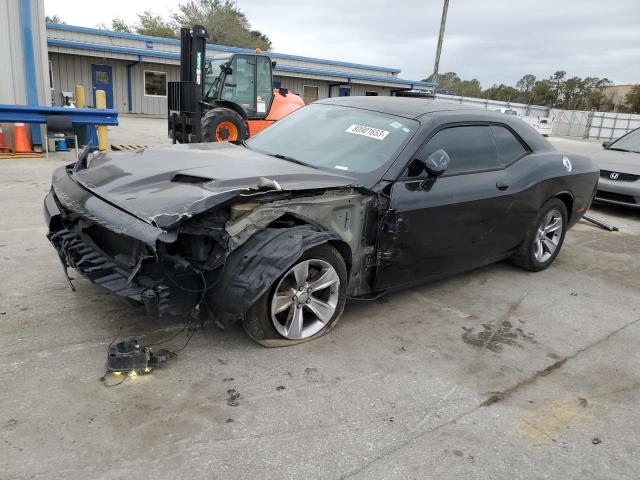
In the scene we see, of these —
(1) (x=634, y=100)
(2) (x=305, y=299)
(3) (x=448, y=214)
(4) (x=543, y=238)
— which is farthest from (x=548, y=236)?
(1) (x=634, y=100)

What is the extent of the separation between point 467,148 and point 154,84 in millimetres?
25707

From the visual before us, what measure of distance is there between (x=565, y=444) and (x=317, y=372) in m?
1.41

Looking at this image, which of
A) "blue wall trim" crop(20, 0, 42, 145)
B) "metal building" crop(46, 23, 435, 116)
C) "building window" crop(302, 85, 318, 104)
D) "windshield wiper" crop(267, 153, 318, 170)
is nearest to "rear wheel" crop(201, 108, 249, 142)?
"blue wall trim" crop(20, 0, 42, 145)

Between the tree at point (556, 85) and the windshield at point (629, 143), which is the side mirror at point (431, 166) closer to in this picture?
the windshield at point (629, 143)

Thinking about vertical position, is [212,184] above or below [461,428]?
above

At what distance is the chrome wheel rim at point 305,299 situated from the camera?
330 cm

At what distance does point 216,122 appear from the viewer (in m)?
11.0

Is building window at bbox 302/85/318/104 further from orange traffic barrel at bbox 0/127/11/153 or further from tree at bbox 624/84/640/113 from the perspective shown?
tree at bbox 624/84/640/113

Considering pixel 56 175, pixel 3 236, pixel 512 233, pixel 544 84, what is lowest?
pixel 3 236

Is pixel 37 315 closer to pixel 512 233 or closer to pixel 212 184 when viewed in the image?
pixel 212 184

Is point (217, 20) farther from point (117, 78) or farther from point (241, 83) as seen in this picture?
point (241, 83)

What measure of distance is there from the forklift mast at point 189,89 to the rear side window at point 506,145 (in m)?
7.27

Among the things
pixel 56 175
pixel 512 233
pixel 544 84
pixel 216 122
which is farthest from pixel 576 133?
pixel 56 175

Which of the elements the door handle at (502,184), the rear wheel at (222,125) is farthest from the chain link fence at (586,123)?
the door handle at (502,184)
